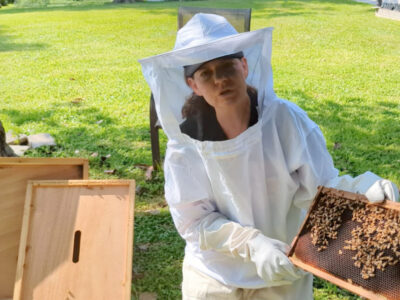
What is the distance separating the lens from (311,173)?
82.2 inches

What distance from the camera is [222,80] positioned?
77.1 inches

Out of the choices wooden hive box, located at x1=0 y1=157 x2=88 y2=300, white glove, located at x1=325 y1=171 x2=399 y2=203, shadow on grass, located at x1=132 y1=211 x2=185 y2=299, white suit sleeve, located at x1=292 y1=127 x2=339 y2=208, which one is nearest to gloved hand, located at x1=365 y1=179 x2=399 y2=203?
white glove, located at x1=325 y1=171 x2=399 y2=203

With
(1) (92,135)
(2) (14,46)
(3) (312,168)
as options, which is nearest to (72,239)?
(3) (312,168)

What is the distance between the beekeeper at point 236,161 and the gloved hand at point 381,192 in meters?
0.04

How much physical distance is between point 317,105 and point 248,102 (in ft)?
14.8

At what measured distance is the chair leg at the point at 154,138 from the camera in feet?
14.5

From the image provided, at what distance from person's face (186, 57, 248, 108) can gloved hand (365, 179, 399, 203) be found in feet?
1.99

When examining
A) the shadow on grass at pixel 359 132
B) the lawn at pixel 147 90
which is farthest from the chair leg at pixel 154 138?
the shadow on grass at pixel 359 132

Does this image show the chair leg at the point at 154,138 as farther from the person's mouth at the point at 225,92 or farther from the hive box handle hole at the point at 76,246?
the person's mouth at the point at 225,92

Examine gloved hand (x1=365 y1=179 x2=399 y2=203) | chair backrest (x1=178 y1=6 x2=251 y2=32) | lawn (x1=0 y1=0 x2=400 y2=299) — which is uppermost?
chair backrest (x1=178 y1=6 x2=251 y2=32)

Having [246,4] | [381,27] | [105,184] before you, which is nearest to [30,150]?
[105,184]

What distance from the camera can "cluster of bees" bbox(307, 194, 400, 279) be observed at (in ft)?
5.45

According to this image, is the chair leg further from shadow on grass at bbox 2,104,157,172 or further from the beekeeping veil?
the beekeeping veil

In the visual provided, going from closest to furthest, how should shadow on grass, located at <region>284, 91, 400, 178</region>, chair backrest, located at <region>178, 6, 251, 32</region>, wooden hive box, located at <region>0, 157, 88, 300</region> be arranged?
wooden hive box, located at <region>0, 157, 88, 300</region>
shadow on grass, located at <region>284, 91, 400, 178</region>
chair backrest, located at <region>178, 6, 251, 32</region>
